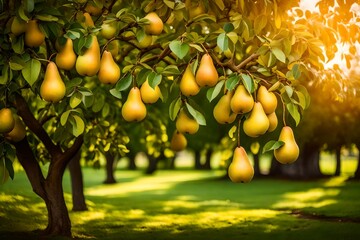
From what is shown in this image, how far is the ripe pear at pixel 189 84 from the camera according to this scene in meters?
4.64

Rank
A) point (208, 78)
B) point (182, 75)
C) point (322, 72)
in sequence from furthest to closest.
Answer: point (322, 72) < point (182, 75) < point (208, 78)

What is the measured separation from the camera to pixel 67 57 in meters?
→ 4.86

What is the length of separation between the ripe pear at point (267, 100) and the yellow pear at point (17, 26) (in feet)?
7.60

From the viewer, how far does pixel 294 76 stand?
4.76 meters

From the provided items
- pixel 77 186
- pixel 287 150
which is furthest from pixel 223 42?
pixel 77 186

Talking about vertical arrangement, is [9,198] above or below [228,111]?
below

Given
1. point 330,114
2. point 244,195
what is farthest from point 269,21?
point 330,114

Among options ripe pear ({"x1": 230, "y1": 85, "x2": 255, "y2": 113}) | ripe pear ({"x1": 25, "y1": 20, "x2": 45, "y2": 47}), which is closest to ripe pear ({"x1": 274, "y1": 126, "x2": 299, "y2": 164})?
ripe pear ({"x1": 230, "y1": 85, "x2": 255, "y2": 113})

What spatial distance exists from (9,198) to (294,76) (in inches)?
472

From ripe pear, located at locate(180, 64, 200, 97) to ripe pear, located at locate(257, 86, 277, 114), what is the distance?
0.56m

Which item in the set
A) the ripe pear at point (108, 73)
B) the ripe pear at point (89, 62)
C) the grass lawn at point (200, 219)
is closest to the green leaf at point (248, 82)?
the ripe pear at point (108, 73)

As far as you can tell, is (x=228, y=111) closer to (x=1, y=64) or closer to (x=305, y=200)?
(x=1, y=64)

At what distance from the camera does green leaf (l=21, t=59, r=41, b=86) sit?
488 cm

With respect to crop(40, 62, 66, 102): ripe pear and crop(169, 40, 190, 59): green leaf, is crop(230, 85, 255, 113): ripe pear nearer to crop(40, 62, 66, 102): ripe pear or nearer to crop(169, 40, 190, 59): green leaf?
crop(169, 40, 190, 59): green leaf
